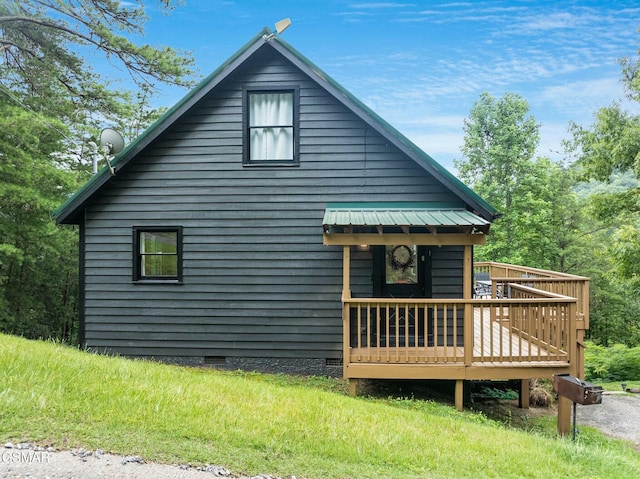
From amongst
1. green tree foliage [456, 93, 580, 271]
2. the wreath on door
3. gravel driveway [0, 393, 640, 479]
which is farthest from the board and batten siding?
green tree foliage [456, 93, 580, 271]

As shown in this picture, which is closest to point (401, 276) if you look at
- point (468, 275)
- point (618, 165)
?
point (468, 275)

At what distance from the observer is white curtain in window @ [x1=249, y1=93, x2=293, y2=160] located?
8.20 m

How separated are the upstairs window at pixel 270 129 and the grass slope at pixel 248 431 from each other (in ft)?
15.6

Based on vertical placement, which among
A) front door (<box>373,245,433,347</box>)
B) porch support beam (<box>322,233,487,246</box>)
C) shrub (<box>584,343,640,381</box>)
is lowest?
shrub (<box>584,343,640,381</box>)

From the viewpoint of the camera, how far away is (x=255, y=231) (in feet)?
27.0

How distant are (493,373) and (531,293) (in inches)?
75.6

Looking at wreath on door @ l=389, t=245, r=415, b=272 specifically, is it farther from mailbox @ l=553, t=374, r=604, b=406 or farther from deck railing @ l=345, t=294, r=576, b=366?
mailbox @ l=553, t=374, r=604, b=406

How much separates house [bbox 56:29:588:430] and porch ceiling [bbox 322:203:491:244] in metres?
0.10

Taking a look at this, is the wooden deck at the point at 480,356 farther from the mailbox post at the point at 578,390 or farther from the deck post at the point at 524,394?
the deck post at the point at 524,394

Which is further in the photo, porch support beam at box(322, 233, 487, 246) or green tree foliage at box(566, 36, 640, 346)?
green tree foliage at box(566, 36, 640, 346)

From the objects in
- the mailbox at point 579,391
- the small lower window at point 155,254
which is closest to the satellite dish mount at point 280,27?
the small lower window at point 155,254

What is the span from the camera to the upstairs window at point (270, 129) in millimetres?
8188

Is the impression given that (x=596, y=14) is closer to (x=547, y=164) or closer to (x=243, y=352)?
(x=547, y=164)

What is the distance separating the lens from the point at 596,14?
30438mm
